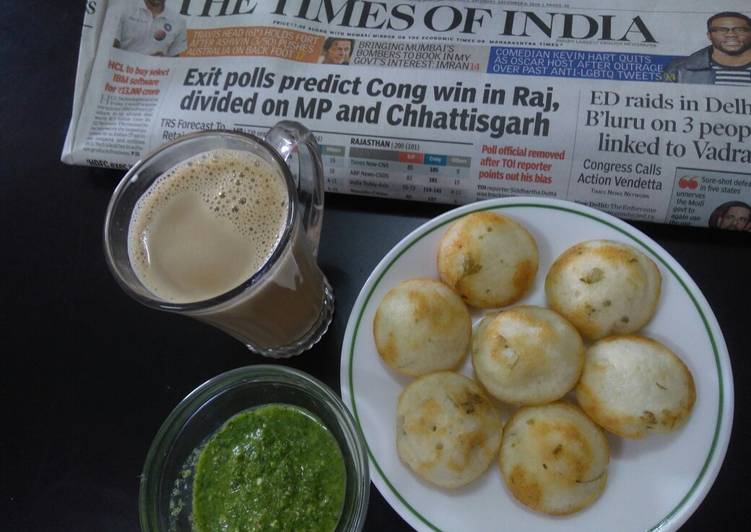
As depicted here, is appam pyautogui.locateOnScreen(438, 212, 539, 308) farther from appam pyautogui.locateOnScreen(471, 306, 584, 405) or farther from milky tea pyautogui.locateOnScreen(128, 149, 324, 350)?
milky tea pyautogui.locateOnScreen(128, 149, 324, 350)

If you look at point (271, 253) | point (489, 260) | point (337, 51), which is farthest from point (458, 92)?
point (271, 253)

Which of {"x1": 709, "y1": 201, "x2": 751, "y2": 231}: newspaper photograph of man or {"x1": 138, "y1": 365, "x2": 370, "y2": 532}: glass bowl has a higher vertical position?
{"x1": 709, "y1": 201, "x2": 751, "y2": 231}: newspaper photograph of man

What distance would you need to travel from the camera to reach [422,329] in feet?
2.38

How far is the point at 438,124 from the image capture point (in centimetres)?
92

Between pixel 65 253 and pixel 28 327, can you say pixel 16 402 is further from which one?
pixel 65 253

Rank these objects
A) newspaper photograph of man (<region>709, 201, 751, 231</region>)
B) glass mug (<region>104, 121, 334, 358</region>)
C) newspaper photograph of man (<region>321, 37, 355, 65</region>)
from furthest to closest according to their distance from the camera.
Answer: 1. newspaper photograph of man (<region>321, 37, 355, 65</region>)
2. newspaper photograph of man (<region>709, 201, 751, 231</region>)
3. glass mug (<region>104, 121, 334, 358</region>)

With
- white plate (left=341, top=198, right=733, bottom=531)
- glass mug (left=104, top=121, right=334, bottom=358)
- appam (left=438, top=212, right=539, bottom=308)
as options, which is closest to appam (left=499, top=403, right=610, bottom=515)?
white plate (left=341, top=198, right=733, bottom=531)

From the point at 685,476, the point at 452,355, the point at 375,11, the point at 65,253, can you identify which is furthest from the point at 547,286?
the point at 65,253

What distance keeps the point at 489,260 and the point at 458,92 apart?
320 millimetres

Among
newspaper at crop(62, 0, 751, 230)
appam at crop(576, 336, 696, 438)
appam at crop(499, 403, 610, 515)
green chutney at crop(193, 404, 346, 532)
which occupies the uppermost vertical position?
newspaper at crop(62, 0, 751, 230)

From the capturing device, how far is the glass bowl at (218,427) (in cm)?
72

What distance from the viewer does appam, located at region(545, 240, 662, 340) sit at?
28.5 inches

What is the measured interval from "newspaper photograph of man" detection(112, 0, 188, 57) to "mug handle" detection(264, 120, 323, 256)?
1.31ft

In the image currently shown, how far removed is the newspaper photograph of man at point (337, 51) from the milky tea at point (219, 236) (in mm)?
314
